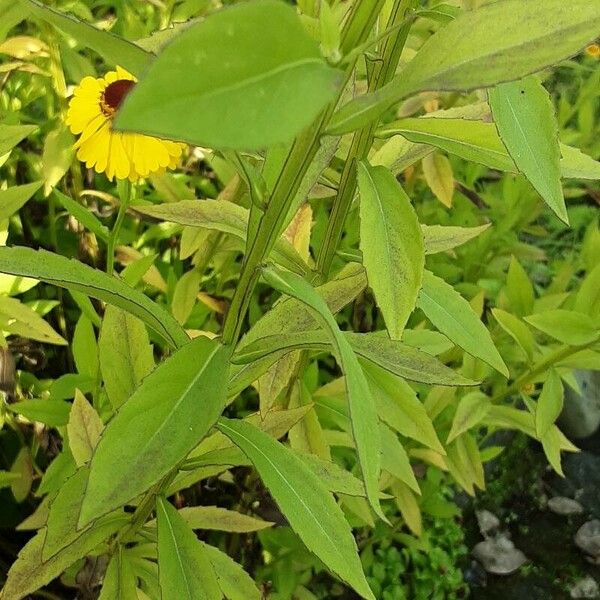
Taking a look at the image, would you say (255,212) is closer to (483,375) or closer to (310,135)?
(310,135)

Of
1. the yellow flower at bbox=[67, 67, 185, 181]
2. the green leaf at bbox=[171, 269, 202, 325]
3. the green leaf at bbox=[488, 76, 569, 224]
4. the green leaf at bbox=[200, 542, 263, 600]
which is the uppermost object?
the green leaf at bbox=[488, 76, 569, 224]

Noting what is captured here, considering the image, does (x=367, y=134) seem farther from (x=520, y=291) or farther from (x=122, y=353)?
(x=520, y=291)

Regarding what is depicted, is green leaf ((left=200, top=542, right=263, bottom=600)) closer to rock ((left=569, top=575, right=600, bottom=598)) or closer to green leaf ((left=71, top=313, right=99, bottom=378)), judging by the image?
green leaf ((left=71, top=313, right=99, bottom=378))

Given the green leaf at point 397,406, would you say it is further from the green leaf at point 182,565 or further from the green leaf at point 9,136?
the green leaf at point 9,136

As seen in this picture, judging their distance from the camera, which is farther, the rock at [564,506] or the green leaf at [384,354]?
the rock at [564,506]

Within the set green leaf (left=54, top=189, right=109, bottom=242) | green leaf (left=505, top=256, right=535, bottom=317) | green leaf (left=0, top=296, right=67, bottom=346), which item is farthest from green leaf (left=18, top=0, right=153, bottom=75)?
green leaf (left=505, top=256, right=535, bottom=317)

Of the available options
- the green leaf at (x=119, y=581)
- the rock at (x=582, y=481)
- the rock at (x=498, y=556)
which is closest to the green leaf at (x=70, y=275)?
the green leaf at (x=119, y=581)
